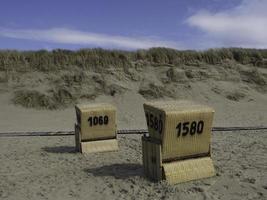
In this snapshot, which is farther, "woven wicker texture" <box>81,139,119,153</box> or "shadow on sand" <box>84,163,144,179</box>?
"woven wicker texture" <box>81,139,119,153</box>

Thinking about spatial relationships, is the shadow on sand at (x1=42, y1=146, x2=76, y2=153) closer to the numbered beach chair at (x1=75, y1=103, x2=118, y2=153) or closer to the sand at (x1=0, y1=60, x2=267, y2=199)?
the sand at (x1=0, y1=60, x2=267, y2=199)

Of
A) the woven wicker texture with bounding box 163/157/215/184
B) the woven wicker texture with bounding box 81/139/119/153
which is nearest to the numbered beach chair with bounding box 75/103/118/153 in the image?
the woven wicker texture with bounding box 81/139/119/153

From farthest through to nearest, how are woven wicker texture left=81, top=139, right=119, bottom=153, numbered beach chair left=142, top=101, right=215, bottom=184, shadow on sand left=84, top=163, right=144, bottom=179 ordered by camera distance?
woven wicker texture left=81, top=139, right=119, bottom=153, shadow on sand left=84, top=163, right=144, bottom=179, numbered beach chair left=142, top=101, right=215, bottom=184

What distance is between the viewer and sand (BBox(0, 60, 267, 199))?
24.2ft

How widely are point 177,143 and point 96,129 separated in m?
3.74

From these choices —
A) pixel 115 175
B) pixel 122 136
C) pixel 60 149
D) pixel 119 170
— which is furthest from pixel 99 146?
pixel 115 175

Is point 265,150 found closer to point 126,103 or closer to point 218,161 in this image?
point 218,161

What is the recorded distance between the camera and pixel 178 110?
7.66m

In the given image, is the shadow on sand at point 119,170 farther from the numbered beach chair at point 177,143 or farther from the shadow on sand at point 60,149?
the shadow on sand at point 60,149

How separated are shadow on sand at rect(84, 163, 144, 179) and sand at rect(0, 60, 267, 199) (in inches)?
0.8

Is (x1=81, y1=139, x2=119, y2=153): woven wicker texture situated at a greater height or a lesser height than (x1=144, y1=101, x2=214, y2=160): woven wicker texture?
lesser

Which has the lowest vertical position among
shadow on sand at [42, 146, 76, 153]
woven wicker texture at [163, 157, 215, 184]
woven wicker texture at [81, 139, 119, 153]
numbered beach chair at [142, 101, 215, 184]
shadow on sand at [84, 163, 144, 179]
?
shadow on sand at [42, 146, 76, 153]

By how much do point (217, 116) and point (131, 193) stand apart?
12.3 m

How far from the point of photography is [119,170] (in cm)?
875
